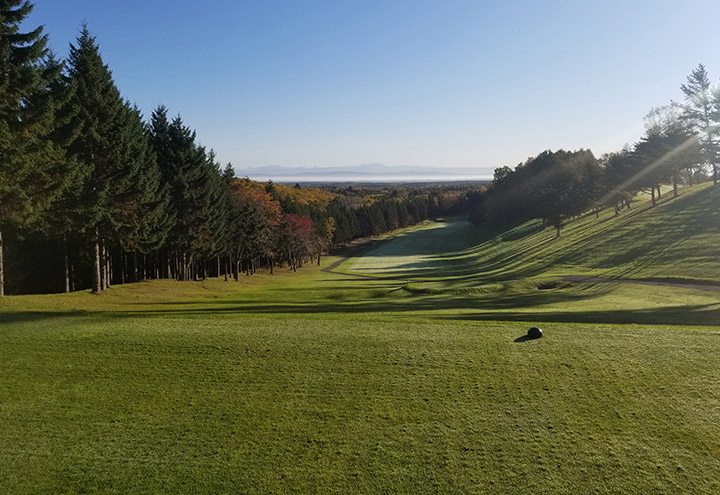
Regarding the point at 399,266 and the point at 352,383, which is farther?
the point at 399,266

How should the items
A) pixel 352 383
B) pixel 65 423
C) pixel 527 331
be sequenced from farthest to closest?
pixel 527 331, pixel 352 383, pixel 65 423

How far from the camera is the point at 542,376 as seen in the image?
38.7ft

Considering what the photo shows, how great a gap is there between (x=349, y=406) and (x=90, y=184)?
27277 mm

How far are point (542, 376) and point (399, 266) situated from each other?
6562 cm

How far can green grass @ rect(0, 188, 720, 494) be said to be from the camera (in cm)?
811

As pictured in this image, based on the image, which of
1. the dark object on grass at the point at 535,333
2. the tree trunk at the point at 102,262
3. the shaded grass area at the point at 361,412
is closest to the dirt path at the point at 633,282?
the shaded grass area at the point at 361,412

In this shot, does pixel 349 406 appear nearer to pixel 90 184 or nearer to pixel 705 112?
pixel 90 184

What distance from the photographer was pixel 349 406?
34.8 feet

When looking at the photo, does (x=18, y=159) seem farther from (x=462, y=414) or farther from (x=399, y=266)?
(x=399, y=266)

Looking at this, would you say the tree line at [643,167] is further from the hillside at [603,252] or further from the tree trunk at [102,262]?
the tree trunk at [102,262]

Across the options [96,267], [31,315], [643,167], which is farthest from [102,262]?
[643,167]

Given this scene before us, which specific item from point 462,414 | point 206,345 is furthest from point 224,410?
point 462,414

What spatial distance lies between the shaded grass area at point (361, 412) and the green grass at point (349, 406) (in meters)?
0.04

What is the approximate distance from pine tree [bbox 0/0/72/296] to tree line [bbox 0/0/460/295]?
52 mm
